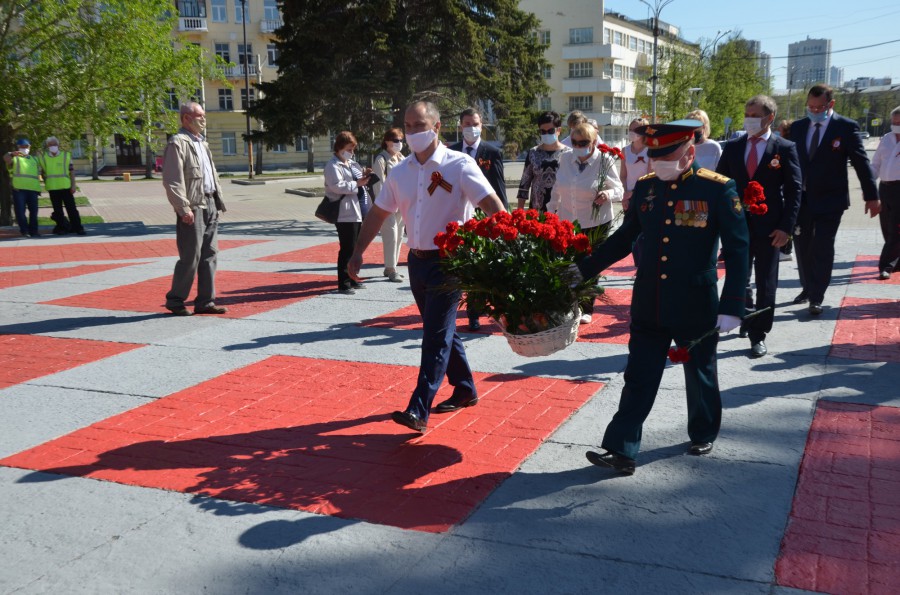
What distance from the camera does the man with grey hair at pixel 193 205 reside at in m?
8.30

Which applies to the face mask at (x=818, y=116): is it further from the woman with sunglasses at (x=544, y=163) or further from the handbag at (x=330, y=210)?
the handbag at (x=330, y=210)

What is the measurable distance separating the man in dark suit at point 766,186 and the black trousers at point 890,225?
12.5 feet

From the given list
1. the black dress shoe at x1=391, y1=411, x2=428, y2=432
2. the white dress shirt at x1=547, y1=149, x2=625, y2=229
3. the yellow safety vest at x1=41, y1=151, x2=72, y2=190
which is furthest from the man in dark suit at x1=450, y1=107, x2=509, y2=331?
the yellow safety vest at x1=41, y1=151, x2=72, y2=190

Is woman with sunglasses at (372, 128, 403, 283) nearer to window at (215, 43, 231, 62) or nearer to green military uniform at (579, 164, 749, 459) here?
green military uniform at (579, 164, 749, 459)

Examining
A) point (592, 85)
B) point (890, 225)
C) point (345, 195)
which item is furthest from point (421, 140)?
point (592, 85)

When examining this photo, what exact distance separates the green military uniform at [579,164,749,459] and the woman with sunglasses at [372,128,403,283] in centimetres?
620

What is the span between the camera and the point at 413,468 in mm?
4637

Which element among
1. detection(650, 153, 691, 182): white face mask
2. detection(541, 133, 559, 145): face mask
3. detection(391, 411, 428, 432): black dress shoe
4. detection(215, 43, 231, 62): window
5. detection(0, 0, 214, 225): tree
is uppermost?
detection(215, 43, 231, 62): window

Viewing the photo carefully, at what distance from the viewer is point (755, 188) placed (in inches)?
196

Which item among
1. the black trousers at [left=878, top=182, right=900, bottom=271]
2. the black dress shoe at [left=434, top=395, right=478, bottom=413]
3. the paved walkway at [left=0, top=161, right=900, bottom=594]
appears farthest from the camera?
the black trousers at [left=878, top=182, right=900, bottom=271]

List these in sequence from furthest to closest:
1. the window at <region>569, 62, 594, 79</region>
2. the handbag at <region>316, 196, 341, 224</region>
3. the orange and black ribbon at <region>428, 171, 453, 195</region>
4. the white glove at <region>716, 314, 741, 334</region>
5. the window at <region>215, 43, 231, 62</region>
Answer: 1. the window at <region>569, 62, 594, 79</region>
2. the window at <region>215, 43, 231, 62</region>
3. the handbag at <region>316, 196, 341, 224</region>
4. the orange and black ribbon at <region>428, 171, 453, 195</region>
5. the white glove at <region>716, 314, 741, 334</region>

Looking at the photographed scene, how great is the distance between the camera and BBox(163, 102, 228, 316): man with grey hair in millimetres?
8305

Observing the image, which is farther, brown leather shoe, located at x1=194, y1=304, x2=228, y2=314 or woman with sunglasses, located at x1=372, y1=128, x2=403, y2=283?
woman with sunglasses, located at x1=372, y1=128, x2=403, y2=283

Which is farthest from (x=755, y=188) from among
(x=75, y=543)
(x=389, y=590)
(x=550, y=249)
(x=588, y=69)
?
(x=588, y=69)
